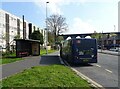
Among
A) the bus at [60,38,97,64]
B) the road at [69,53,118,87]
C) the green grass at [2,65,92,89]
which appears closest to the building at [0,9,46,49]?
the bus at [60,38,97,64]

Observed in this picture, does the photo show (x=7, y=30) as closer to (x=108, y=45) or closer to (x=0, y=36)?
(x=0, y=36)

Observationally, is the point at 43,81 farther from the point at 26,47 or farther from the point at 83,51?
the point at 26,47

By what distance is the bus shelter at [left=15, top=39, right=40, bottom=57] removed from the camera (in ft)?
139

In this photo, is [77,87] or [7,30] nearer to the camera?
[77,87]

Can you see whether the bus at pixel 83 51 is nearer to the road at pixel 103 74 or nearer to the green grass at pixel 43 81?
the road at pixel 103 74

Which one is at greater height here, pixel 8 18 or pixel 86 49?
pixel 8 18

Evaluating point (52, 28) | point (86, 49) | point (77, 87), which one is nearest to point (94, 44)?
point (86, 49)

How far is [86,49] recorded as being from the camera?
2725cm

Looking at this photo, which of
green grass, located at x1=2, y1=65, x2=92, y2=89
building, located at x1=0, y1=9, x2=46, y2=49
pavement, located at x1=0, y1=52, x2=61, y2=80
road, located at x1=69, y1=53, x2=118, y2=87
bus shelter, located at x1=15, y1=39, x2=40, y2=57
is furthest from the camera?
building, located at x1=0, y1=9, x2=46, y2=49

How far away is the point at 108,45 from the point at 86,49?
437ft

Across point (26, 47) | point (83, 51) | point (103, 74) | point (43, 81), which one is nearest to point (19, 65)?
point (83, 51)

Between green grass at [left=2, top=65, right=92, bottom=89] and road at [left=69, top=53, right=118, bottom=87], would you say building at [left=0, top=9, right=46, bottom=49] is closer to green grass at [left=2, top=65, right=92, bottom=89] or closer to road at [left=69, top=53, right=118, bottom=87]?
road at [left=69, top=53, right=118, bottom=87]

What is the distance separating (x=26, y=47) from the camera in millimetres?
Answer: 46812

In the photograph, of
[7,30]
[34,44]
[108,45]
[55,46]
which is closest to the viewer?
[34,44]
